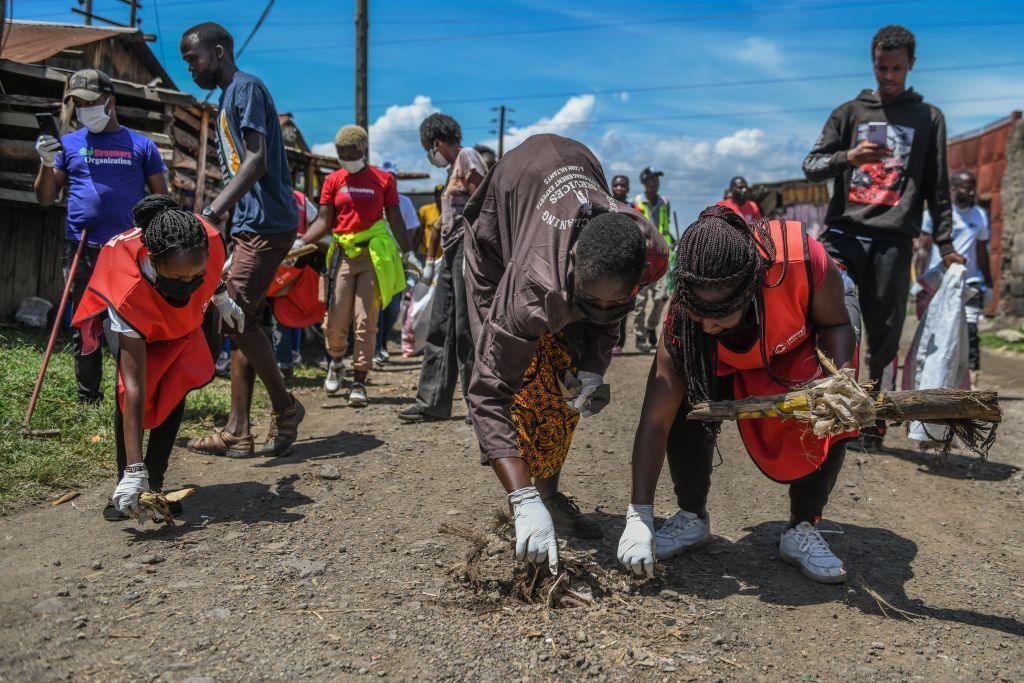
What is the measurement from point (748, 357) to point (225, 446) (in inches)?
109

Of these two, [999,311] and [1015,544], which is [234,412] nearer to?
[1015,544]

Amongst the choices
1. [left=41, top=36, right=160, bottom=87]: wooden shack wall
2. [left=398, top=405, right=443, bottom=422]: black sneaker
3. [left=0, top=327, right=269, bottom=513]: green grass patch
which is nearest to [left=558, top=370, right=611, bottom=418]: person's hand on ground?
[left=398, top=405, right=443, bottom=422]: black sneaker

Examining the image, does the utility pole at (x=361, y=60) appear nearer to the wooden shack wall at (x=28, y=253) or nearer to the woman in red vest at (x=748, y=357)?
the wooden shack wall at (x=28, y=253)

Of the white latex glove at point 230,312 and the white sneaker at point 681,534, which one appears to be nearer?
the white sneaker at point 681,534

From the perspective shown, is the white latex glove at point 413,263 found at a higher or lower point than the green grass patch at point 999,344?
higher

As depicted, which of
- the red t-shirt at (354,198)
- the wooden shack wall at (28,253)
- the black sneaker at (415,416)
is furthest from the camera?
the wooden shack wall at (28,253)

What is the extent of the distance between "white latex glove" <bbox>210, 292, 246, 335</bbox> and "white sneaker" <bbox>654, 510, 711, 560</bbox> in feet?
7.12

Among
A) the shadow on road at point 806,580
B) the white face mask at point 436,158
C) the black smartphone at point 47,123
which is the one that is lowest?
the shadow on road at point 806,580

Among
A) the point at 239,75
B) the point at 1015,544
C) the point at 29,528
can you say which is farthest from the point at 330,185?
the point at 1015,544

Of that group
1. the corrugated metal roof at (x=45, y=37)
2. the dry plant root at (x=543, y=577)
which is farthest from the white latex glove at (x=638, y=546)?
the corrugated metal roof at (x=45, y=37)

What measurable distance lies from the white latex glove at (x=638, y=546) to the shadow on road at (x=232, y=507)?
1.41m

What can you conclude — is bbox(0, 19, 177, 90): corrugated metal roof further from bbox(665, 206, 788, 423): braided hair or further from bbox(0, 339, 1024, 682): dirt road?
bbox(665, 206, 788, 423): braided hair

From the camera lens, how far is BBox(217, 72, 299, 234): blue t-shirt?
4.25 meters

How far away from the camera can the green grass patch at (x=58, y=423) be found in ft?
12.6
